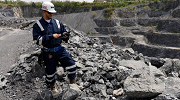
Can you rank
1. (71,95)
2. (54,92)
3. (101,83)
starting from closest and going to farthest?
1. (71,95)
2. (54,92)
3. (101,83)

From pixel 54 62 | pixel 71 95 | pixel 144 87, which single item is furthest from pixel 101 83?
pixel 54 62

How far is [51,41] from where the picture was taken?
287 cm

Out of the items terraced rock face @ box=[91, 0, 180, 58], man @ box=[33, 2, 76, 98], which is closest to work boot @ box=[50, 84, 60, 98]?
man @ box=[33, 2, 76, 98]

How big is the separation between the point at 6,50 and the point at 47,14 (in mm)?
5452

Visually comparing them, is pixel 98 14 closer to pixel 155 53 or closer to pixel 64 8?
pixel 64 8

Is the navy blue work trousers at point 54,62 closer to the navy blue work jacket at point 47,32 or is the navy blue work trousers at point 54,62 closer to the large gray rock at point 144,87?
the navy blue work jacket at point 47,32

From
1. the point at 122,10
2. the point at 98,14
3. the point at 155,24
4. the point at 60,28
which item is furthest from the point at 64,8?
the point at 60,28

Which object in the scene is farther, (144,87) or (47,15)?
(47,15)

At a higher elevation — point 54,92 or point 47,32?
point 47,32

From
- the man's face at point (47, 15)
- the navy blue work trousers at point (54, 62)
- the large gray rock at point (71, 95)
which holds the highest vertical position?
the man's face at point (47, 15)

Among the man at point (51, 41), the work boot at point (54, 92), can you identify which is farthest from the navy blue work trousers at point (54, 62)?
the work boot at point (54, 92)

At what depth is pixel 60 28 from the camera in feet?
10.6

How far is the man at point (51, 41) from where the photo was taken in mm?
2799

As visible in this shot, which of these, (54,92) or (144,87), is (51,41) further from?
(144,87)
